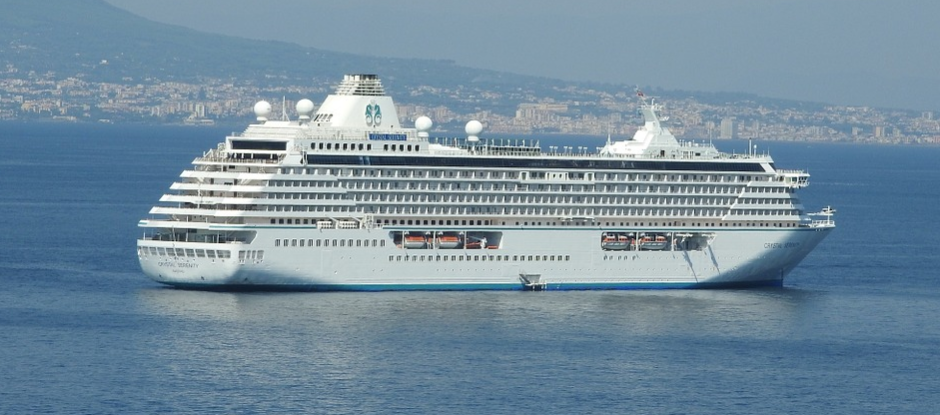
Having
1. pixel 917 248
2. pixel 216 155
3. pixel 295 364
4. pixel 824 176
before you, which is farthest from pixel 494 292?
pixel 824 176

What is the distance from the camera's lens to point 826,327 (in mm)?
63688

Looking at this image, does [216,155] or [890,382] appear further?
[216,155]

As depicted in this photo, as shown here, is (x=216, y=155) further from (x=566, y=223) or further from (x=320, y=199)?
(x=566, y=223)

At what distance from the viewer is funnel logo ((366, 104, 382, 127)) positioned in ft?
229

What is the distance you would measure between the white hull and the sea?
0.70 meters

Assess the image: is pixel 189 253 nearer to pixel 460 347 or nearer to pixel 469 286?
Answer: pixel 469 286

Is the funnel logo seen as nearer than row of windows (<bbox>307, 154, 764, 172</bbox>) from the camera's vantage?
No

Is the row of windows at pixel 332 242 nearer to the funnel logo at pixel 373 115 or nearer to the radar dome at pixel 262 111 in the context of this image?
the funnel logo at pixel 373 115

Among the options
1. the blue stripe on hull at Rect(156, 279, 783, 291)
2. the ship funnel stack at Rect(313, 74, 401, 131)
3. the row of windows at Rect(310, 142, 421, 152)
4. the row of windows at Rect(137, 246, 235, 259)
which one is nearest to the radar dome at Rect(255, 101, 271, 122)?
the ship funnel stack at Rect(313, 74, 401, 131)

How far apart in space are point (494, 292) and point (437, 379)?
16926 millimetres

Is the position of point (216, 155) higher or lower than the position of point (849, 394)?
higher

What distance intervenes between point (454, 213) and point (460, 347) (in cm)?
1289

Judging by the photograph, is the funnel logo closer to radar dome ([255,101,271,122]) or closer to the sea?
radar dome ([255,101,271,122])

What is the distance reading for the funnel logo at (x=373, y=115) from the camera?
229 feet
